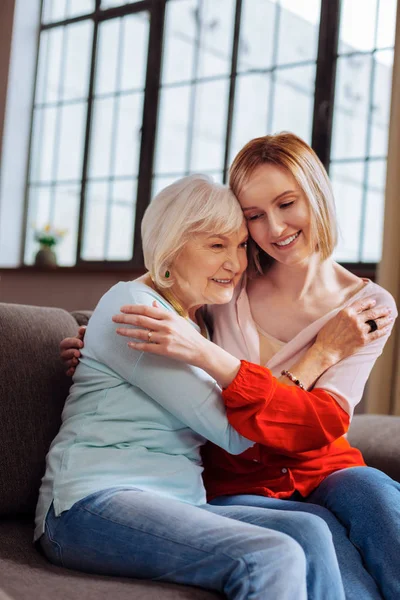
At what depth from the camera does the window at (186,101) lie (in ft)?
13.8

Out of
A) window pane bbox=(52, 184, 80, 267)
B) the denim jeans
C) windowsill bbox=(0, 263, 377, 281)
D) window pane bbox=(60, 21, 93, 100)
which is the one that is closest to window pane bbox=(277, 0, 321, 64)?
windowsill bbox=(0, 263, 377, 281)

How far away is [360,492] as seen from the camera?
1.63 m

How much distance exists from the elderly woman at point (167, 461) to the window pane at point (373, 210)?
2.50 m

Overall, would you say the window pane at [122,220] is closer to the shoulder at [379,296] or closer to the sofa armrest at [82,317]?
the sofa armrest at [82,317]

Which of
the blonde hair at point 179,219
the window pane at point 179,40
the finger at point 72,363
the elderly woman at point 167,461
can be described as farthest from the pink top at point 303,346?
the window pane at point 179,40

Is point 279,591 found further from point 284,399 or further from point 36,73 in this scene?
point 36,73

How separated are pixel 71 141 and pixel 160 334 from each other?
4.70 meters

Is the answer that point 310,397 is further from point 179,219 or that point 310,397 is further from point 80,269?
point 80,269

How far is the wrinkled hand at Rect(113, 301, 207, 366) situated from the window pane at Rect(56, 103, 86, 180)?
443 cm

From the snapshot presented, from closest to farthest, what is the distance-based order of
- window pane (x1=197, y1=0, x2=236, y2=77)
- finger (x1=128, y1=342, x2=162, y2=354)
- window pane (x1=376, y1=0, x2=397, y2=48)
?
finger (x1=128, y1=342, x2=162, y2=354), window pane (x1=376, y1=0, x2=397, y2=48), window pane (x1=197, y1=0, x2=236, y2=77)

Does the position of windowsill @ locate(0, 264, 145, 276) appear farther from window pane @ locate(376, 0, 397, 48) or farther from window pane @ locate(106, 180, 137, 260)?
window pane @ locate(376, 0, 397, 48)

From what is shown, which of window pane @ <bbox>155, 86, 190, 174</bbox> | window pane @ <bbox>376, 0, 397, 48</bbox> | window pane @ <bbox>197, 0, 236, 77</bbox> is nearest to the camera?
window pane @ <bbox>376, 0, 397, 48</bbox>

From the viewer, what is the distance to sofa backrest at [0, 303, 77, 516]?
1.67 m

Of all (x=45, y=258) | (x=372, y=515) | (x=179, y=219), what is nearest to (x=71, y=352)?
(x=179, y=219)
